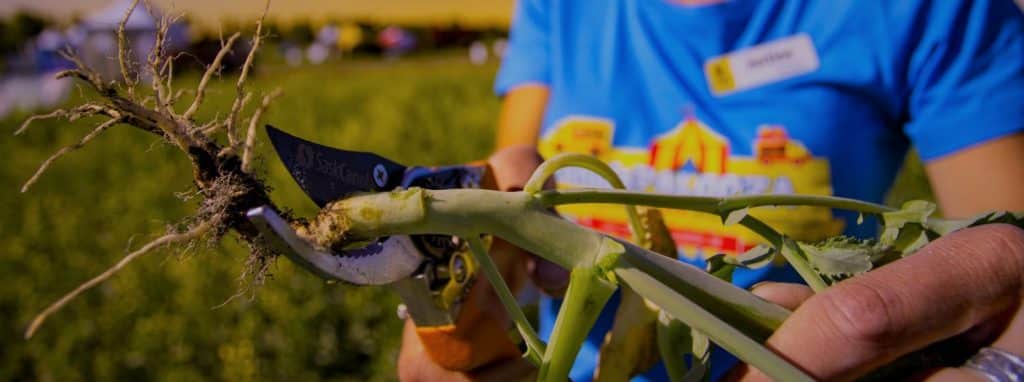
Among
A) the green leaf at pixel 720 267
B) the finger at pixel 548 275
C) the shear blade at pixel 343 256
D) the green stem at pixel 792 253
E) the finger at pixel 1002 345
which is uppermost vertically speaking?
the shear blade at pixel 343 256

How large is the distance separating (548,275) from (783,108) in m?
0.45

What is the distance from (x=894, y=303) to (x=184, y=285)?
319 cm

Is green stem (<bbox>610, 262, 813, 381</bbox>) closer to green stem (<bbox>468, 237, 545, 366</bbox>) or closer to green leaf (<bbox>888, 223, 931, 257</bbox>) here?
green stem (<bbox>468, 237, 545, 366</bbox>)

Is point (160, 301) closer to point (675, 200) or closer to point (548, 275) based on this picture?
point (548, 275)

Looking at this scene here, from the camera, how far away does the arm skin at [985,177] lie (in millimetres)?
1191

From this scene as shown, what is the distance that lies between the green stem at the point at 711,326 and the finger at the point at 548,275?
0.36 meters

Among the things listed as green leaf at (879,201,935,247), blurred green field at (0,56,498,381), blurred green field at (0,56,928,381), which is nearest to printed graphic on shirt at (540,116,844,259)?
green leaf at (879,201,935,247)

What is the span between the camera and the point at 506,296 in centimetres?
84

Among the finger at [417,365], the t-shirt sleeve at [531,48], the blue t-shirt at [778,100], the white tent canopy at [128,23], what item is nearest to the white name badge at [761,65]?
the blue t-shirt at [778,100]

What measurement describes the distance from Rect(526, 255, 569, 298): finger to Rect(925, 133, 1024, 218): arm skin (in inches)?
22.4

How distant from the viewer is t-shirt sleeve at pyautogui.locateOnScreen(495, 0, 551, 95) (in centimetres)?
161

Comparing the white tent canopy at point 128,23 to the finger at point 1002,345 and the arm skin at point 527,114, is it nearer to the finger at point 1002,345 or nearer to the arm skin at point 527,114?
the arm skin at point 527,114

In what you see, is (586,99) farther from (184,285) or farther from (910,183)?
(910,183)

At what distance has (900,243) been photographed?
3.10 feet
